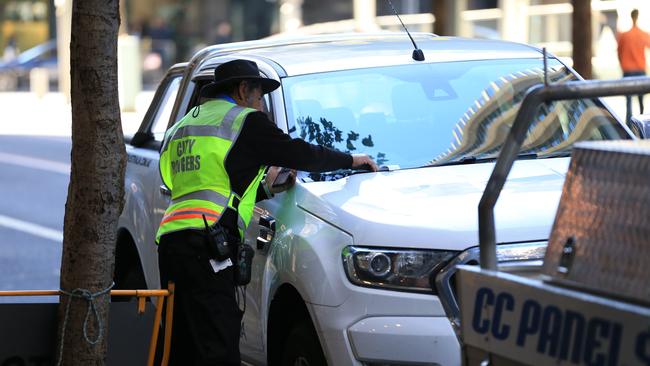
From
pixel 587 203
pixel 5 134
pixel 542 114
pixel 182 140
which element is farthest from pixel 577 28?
pixel 5 134

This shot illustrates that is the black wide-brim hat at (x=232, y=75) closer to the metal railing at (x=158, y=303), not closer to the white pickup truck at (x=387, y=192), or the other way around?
the white pickup truck at (x=387, y=192)

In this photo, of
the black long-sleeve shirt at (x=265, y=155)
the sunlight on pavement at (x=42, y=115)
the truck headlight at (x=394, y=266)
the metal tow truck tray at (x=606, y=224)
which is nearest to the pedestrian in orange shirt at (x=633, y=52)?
the sunlight on pavement at (x=42, y=115)

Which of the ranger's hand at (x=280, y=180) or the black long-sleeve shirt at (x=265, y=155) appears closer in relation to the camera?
the black long-sleeve shirt at (x=265, y=155)

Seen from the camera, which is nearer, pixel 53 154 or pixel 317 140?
pixel 317 140

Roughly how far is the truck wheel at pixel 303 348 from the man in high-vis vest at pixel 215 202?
0.24 metres

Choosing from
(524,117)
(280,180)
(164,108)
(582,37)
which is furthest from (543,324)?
(582,37)

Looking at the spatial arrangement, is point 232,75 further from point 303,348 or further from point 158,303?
point 303,348

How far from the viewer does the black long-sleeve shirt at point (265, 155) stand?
548 centimetres

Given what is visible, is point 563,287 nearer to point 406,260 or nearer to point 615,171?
point 615,171

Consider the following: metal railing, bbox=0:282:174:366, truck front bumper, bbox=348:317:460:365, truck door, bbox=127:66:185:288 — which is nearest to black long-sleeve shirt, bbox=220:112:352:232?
metal railing, bbox=0:282:174:366

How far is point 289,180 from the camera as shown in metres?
5.77

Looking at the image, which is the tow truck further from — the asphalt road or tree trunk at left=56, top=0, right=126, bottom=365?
the asphalt road

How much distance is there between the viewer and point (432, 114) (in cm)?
615

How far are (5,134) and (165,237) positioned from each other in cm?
2318
